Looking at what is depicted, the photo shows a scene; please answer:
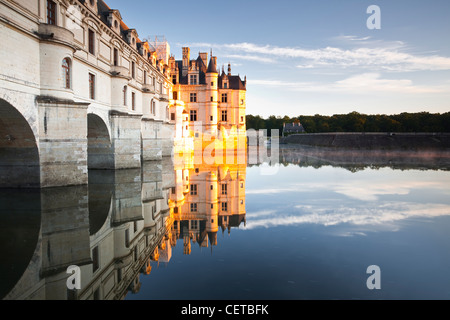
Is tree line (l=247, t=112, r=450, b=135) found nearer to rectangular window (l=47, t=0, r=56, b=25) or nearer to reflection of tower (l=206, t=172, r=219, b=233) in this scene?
reflection of tower (l=206, t=172, r=219, b=233)

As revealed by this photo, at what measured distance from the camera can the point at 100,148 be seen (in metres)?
19.7

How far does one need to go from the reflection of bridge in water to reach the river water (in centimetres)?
3

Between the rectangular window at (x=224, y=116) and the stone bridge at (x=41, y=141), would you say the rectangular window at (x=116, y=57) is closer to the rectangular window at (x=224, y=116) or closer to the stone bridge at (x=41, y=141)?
the stone bridge at (x=41, y=141)

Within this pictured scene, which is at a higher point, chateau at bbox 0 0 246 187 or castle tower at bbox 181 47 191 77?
castle tower at bbox 181 47 191 77

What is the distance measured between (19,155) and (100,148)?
24.6 ft

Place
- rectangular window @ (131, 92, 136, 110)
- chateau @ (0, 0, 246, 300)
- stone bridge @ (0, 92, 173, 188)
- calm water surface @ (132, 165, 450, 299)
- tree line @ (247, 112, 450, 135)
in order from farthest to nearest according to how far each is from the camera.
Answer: tree line @ (247, 112, 450, 135) < rectangular window @ (131, 92, 136, 110) < stone bridge @ (0, 92, 173, 188) < chateau @ (0, 0, 246, 300) < calm water surface @ (132, 165, 450, 299)

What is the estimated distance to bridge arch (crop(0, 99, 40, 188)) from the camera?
12.0m

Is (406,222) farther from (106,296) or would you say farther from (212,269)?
(106,296)

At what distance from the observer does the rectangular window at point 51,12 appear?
13197 millimetres

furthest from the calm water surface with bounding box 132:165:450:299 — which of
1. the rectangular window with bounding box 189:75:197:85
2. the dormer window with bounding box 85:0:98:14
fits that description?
the rectangular window with bounding box 189:75:197:85

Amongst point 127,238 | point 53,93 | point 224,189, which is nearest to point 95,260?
point 127,238

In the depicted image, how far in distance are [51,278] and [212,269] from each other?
9.25ft
